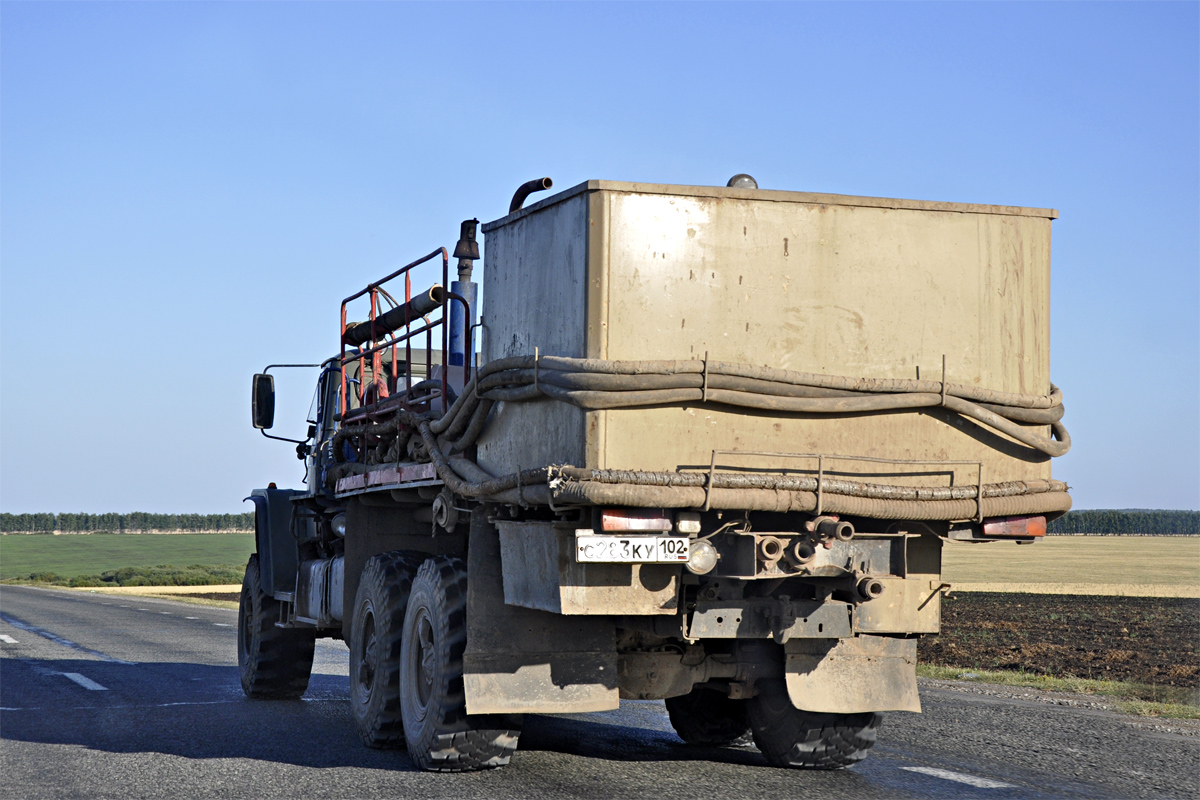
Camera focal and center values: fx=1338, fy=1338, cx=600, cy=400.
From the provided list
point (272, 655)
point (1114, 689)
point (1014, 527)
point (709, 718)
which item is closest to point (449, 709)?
point (709, 718)

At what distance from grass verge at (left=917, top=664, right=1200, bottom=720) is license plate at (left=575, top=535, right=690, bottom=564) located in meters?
6.17

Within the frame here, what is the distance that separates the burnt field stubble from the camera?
17031 mm

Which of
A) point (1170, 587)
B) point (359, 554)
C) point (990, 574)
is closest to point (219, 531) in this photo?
point (990, 574)

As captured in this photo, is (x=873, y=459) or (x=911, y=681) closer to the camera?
(x=873, y=459)

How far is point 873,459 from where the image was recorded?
7145 millimetres

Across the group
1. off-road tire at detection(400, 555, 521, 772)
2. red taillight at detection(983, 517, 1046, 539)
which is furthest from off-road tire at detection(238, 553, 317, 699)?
red taillight at detection(983, 517, 1046, 539)

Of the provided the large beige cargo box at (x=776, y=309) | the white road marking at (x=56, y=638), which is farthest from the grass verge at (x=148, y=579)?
the large beige cargo box at (x=776, y=309)

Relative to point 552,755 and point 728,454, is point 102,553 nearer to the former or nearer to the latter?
point 552,755

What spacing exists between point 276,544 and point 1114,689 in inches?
331

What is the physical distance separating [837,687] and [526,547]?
1929mm

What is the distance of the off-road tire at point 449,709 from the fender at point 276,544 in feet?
15.5

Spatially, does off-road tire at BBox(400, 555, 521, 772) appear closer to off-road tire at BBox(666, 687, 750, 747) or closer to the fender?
off-road tire at BBox(666, 687, 750, 747)

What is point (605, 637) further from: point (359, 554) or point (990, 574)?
point (990, 574)

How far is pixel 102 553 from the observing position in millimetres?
128000
